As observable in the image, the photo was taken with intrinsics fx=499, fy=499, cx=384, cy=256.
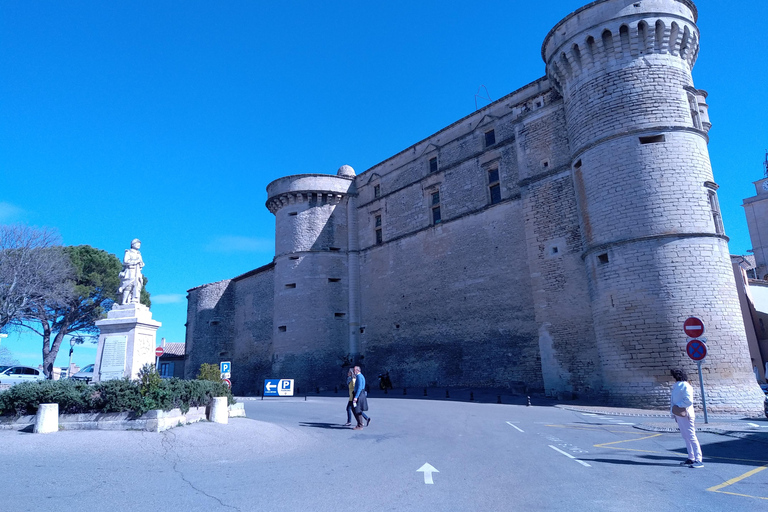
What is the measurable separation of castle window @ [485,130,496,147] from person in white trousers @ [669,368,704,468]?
62.6 feet

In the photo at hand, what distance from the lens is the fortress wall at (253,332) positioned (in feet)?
108

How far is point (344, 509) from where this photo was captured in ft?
15.7

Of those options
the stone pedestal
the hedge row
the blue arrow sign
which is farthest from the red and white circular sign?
the blue arrow sign

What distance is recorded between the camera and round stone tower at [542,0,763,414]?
1489 cm

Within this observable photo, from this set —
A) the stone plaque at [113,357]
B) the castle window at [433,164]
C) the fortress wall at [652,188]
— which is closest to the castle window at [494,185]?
the castle window at [433,164]

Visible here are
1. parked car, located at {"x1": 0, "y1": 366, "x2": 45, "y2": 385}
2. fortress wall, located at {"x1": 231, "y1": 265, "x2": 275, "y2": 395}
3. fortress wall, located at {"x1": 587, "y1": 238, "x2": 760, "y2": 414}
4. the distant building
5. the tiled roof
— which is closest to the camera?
fortress wall, located at {"x1": 587, "y1": 238, "x2": 760, "y2": 414}

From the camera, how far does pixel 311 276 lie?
2967 cm

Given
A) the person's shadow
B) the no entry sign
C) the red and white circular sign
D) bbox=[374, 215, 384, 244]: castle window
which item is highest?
bbox=[374, 215, 384, 244]: castle window

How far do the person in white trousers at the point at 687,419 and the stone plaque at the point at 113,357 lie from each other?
990cm

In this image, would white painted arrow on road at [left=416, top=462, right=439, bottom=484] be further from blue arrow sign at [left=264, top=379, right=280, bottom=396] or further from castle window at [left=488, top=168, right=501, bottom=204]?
castle window at [left=488, top=168, right=501, bottom=204]

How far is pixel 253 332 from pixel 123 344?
24444mm

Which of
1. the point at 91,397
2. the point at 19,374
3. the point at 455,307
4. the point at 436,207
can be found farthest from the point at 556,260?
the point at 19,374

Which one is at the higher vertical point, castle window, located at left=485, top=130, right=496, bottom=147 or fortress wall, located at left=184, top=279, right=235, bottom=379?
castle window, located at left=485, top=130, right=496, bottom=147

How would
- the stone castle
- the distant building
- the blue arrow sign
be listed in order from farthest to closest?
the distant building, the blue arrow sign, the stone castle
